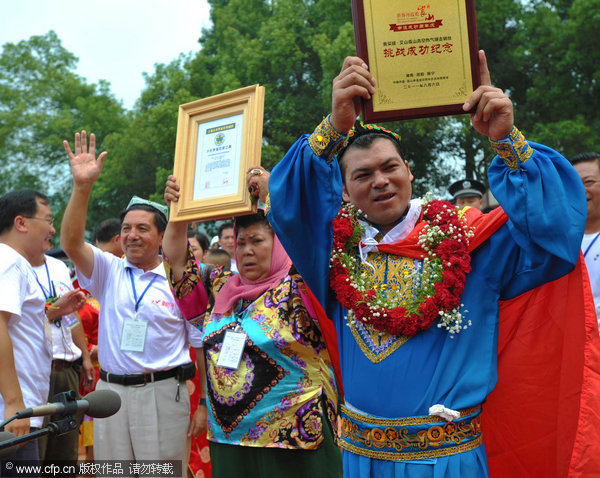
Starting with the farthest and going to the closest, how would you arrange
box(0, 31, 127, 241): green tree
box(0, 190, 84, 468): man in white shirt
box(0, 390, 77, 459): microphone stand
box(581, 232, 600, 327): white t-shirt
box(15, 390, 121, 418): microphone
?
box(0, 31, 127, 241): green tree
box(581, 232, 600, 327): white t-shirt
box(0, 190, 84, 468): man in white shirt
box(15, 390, 121, 418): microphone
box(0, 390, 77, 459): microphone stand

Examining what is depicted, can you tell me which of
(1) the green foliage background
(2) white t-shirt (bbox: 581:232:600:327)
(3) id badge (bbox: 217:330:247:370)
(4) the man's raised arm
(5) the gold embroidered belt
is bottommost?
(5) the gold embroidered belt

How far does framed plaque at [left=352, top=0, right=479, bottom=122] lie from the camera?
2346 mm

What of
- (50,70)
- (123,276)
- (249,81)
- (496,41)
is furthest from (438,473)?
(50,70)

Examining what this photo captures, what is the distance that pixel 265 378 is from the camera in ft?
11.8

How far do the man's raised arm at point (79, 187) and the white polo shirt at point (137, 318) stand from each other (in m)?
0.51

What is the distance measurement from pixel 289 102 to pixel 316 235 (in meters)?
16.6

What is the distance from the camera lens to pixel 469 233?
2531 millimetres

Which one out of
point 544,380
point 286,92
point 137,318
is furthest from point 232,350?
point 286,92

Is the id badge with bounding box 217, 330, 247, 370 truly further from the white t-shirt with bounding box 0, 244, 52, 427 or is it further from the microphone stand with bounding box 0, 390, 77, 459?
Answer: the microphone stand with bounding box 0, 390, 77, 459

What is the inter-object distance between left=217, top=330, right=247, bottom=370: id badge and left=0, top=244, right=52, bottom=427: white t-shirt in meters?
1.21

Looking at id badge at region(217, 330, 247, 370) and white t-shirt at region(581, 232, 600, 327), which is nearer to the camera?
id badge at region(217, 330, 247, 370)

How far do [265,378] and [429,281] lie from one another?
1.46 metres

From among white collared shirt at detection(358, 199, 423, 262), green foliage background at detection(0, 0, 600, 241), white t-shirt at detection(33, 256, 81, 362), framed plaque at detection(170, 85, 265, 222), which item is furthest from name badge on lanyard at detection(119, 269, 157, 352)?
green foliage background at detection(0, 0, 600, 241)

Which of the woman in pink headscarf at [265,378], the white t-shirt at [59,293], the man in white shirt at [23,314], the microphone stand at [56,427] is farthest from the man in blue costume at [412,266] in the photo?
the white t-shirt at [59,293]
